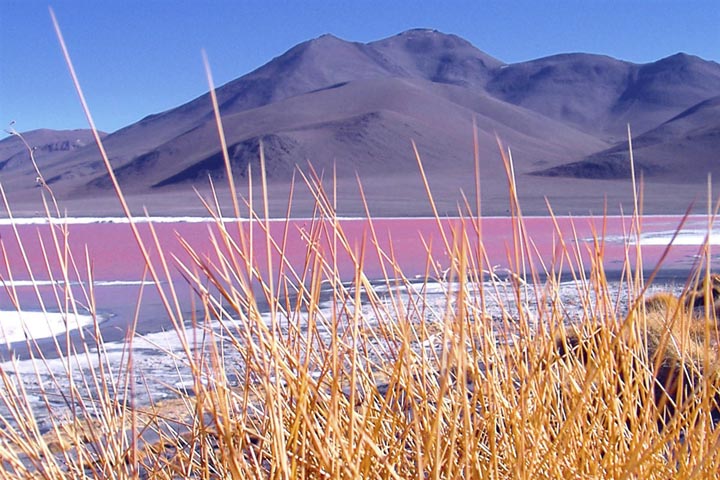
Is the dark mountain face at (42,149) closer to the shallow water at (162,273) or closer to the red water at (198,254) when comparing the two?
the red water at (198,254)

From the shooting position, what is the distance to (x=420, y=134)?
78375 millimetres

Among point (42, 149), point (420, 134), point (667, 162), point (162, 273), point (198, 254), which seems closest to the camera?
point (198, 254)

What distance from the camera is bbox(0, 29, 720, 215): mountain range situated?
5088 centimetres

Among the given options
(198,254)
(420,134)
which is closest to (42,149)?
(420,134)

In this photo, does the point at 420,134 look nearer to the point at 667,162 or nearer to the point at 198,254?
the point at 667,162

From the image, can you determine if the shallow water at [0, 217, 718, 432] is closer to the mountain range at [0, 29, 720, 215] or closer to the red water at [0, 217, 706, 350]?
the red water at [0, 217, 706, 350]

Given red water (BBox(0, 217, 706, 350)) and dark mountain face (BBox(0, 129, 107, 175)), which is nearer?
red water (BBox(0, 217, 706, 350))

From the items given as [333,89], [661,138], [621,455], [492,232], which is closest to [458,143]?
[661,138]

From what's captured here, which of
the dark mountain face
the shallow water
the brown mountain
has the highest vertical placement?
the dark mountain face

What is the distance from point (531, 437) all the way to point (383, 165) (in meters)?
69.8

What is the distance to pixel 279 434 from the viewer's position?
31.5 inches

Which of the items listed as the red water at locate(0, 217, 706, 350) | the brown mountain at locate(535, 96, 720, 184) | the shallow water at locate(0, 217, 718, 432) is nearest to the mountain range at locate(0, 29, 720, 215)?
the brown mountain at locate(535, 96, 720, 184)

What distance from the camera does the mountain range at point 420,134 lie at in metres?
50.9

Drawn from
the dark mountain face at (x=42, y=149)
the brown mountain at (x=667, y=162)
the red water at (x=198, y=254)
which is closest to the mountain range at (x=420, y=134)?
the brown mountain at (x=667, y=162)
